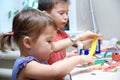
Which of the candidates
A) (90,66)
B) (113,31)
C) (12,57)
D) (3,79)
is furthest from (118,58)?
(3,79)

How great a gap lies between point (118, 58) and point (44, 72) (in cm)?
37

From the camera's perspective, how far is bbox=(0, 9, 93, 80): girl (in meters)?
A: 0.72

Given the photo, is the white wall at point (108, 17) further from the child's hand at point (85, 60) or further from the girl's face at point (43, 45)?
the girl's face at point (43, 45)

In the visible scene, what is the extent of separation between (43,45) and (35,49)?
0.10 ft

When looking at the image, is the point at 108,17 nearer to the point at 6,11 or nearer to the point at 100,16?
the point at 100,16

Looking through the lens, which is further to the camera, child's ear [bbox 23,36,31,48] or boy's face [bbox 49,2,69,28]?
boy's face [bbox 49,2,69,28]

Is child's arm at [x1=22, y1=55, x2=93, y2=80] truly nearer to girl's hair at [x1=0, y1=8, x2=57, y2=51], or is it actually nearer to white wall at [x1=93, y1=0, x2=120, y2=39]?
girl's hair at [x1=0, y1=8, x2=57, y2=51]

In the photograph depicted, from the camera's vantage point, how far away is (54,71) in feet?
2.35

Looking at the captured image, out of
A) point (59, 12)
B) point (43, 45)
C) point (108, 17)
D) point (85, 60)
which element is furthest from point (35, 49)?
point (108, 17)

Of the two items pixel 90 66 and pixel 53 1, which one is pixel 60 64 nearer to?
pixel 90 66

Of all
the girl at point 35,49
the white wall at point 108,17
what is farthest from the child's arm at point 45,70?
the white wall at point 108,17

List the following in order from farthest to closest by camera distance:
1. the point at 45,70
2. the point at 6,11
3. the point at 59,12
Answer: the point at 6,11, the point at 59,12, the point at 45,70

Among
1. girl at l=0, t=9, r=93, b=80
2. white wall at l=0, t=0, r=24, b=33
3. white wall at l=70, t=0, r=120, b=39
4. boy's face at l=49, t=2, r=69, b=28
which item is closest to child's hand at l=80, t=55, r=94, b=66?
girl at l=0, t=9, r=93, b=80

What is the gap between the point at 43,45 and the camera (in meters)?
0.77
